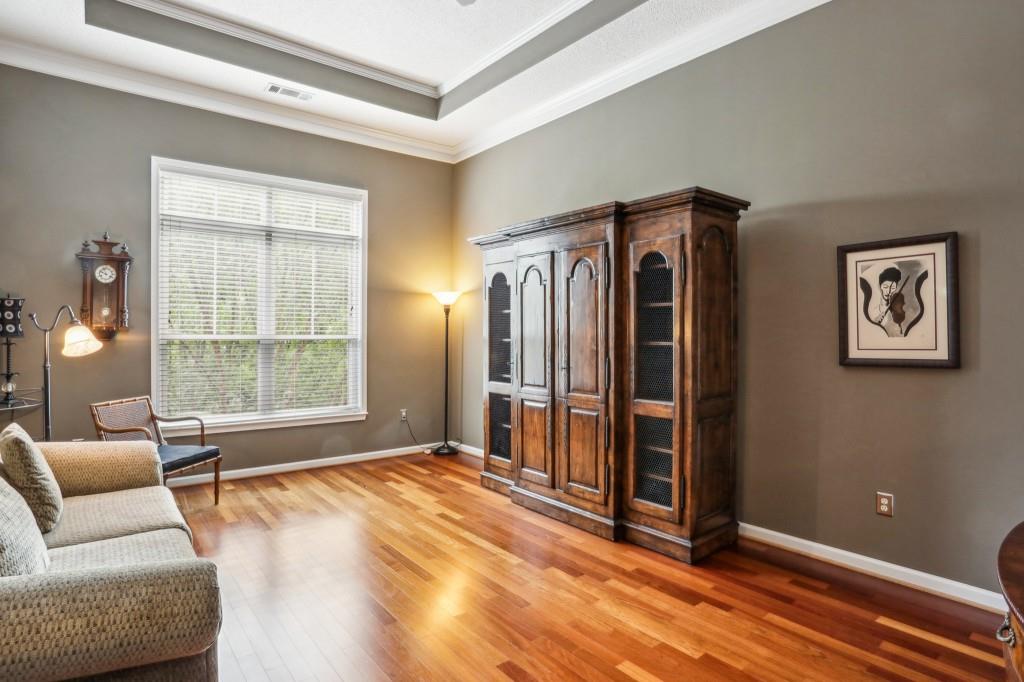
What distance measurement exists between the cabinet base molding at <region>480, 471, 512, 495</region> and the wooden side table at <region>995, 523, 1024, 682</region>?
137 inches

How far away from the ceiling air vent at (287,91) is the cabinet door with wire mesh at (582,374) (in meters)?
2.59

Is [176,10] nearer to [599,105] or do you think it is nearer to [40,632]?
[599,105]

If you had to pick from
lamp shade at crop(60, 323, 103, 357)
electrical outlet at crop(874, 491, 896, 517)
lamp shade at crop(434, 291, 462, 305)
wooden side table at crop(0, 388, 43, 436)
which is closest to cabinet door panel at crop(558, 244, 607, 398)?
electrical outlet at crop(874, 491, 896, 517)

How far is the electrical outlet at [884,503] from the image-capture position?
2916 millimetres

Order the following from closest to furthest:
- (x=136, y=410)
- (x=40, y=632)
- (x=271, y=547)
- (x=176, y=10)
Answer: (x=40, y=632) < (x=271, y=547) < (x=176, y=10) < (x=136, y=410)

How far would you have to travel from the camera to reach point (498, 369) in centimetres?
470

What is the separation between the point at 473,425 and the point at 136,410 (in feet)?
9.51

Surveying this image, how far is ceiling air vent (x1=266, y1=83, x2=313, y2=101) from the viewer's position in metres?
4.59

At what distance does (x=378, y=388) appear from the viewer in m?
5.76

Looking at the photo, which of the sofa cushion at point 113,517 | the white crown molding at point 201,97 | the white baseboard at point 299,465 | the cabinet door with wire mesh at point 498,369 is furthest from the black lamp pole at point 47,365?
the cabinet door with wire mesh at point 498,369

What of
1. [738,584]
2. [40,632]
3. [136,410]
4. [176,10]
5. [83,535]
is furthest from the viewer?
[136,410]

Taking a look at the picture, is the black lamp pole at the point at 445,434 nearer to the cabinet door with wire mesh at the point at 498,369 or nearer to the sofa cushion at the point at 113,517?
the cabinet door with wire mesh at the point at 498,369

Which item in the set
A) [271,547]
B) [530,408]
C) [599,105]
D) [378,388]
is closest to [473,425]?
[378,388]

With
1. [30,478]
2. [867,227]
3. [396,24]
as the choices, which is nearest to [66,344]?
[30,478]
